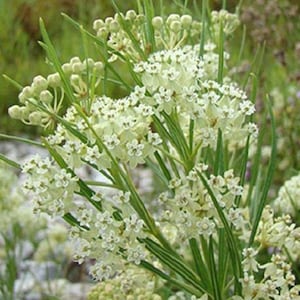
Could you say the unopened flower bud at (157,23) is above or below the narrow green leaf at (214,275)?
above

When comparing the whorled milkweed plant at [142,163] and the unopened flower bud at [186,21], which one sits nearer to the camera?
the whorled milkweed plant at [142,163]

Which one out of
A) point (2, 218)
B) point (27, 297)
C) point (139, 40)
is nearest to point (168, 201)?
point (139, 40)

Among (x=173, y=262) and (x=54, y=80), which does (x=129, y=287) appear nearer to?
(x=173, y=262)

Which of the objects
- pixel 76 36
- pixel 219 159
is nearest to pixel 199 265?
pixel 219 159

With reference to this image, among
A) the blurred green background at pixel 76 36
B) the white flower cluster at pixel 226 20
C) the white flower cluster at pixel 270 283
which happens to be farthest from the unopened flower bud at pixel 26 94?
the blurred green background at pixel 76 36

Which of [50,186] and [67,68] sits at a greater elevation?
[67,68]

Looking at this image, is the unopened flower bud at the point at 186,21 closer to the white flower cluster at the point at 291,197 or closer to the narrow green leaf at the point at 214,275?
the narrow green leaf at the point at 214,275

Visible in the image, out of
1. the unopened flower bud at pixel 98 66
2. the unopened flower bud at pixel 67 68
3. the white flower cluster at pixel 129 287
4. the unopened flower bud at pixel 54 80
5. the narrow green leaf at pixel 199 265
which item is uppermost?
the unopened flower bud at pixel 98 66
